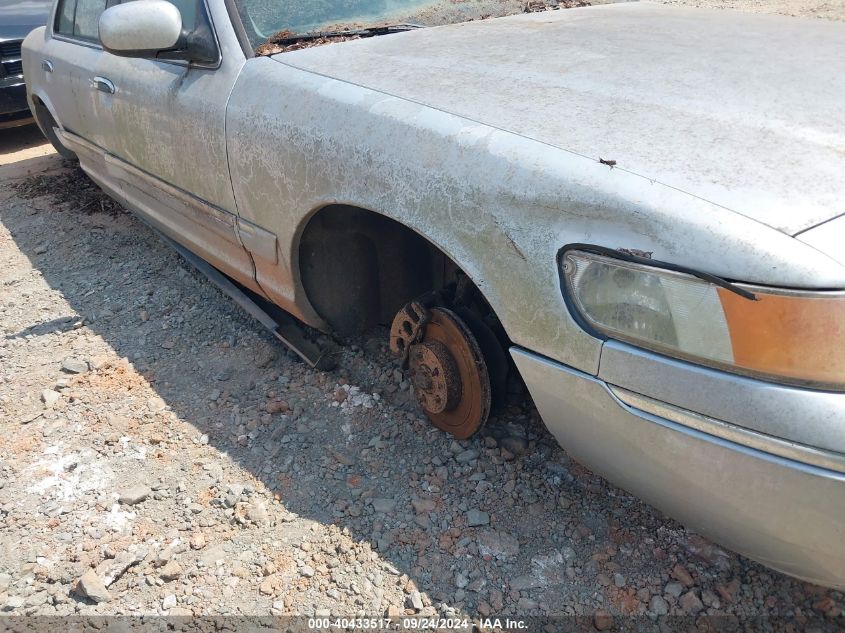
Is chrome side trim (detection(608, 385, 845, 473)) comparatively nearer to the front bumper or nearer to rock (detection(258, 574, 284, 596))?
the front bumper

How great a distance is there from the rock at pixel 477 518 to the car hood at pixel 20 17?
19.5 feet

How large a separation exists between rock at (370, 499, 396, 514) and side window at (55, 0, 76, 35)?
3.23 m

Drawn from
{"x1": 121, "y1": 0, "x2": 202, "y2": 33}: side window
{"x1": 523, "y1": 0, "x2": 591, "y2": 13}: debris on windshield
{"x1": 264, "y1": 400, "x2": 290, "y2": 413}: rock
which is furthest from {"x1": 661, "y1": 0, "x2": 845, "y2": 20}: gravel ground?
{"x1": 264, "y1": 400, "x2": 290, "y2": 413}: rock

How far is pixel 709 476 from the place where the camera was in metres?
1.49

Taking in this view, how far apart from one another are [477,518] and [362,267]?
0.98 metres

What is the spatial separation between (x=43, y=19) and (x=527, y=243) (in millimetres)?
6365

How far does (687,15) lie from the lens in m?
2.88

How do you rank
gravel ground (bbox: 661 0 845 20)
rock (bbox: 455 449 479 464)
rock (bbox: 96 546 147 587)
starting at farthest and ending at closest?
gravel ground (bbox: 661 0 845 20) → rock (bbox: 455 449 479 464) → rock (bbox: 96 546 147 587)

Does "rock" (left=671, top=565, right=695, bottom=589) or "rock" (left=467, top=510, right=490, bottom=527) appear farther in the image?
"rock" (left=467, top=510, right=490, bottom=527)

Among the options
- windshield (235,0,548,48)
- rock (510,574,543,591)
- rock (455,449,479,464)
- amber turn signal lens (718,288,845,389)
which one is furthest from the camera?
windshield (235,0,548,48)

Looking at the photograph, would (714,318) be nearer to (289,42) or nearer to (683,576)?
(683,576)

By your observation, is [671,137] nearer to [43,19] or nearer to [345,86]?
[345,86]

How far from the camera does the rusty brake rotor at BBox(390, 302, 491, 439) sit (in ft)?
7.34

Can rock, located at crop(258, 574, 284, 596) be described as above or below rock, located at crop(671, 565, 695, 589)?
above
